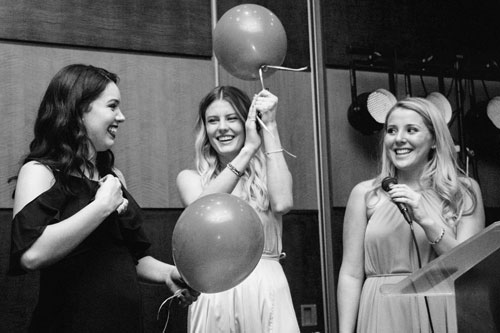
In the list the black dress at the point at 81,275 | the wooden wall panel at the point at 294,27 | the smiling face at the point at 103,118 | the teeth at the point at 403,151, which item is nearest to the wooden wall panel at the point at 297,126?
the wooden wall panel at the point at 294,27

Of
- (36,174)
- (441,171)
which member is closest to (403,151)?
(441,171)

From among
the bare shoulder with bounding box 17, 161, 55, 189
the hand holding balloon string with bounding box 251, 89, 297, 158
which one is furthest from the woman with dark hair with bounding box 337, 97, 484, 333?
the bare shoulder with bounding box 17, 161, 55, 189

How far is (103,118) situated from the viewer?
1.80 metres

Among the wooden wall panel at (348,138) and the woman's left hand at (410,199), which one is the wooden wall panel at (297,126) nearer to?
the wooden wall panel at (348,138)

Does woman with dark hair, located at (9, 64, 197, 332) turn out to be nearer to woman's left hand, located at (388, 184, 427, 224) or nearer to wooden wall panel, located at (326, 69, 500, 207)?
woman's left hand, located at (388, 184, 427, 224)

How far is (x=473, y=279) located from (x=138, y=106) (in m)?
1.65

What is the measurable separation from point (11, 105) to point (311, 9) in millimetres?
1269

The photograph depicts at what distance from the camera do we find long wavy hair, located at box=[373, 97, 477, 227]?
223cm

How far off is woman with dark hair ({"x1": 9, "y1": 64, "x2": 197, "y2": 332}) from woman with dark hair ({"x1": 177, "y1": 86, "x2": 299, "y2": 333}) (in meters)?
0.32

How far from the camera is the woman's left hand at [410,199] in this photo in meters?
2.05

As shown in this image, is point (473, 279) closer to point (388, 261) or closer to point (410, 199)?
point (410, 199)

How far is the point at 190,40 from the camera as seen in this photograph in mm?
2721

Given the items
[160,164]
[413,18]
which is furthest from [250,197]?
[413,18]

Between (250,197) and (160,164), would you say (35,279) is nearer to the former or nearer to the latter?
(160,164)
